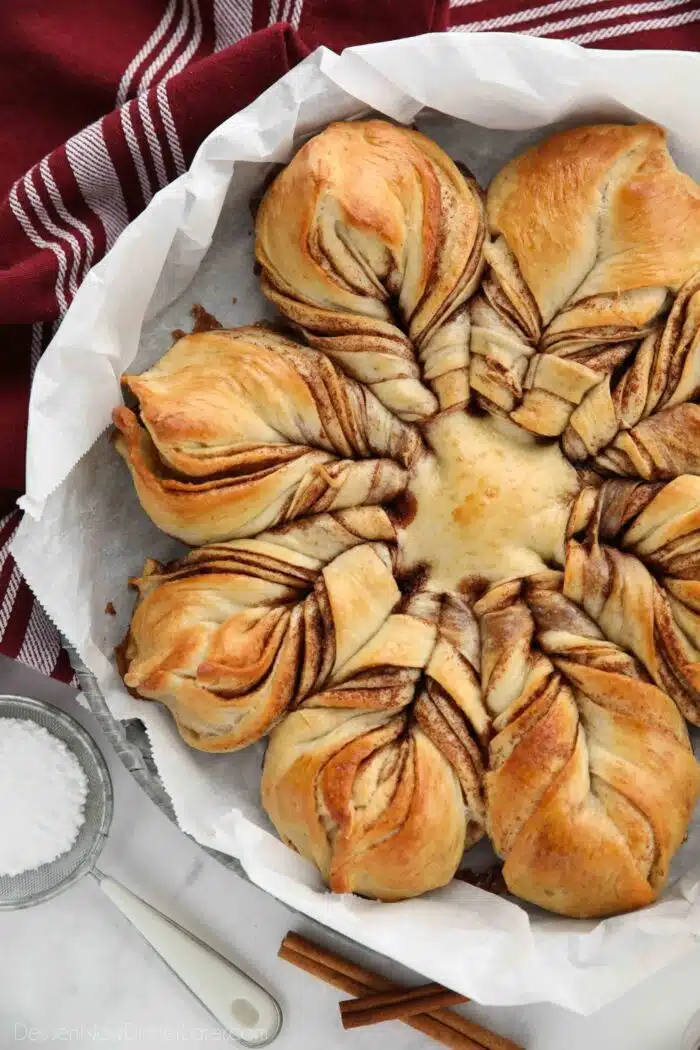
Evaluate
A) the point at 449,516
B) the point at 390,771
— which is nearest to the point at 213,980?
the point at 390,771

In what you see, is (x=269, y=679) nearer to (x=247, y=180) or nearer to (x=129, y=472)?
(x=129, y=472)

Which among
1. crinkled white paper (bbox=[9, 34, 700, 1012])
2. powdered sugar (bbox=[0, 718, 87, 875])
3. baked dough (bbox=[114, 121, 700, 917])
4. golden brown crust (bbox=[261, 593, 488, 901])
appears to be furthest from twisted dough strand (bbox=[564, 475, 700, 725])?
powdered sugar (bbox=[0, 718, 87, 875])

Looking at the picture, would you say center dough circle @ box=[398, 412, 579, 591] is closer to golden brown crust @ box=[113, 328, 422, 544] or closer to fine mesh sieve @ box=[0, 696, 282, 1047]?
golden brown crust @ box=[113, 328, 422, 544]

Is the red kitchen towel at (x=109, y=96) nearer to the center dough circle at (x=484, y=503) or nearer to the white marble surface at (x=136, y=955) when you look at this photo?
the white marble surface at (x=136, y=955)

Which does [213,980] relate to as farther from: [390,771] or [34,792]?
[390,771]

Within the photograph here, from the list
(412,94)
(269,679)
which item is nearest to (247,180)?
(412,94)

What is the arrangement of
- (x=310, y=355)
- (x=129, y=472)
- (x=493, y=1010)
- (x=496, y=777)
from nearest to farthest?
(x=496, y=777) → (x=310, y=355) → (x=129, y=472) → (x=493, y=1010)
